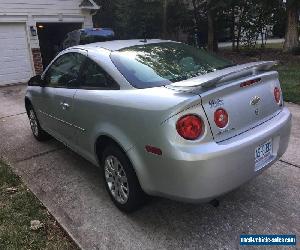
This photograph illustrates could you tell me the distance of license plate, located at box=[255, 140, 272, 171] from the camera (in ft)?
9.93

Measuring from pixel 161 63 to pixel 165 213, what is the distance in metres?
1.47

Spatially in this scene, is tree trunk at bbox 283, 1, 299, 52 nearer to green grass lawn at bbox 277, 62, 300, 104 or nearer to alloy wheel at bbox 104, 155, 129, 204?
green grass lawn at bbox 277, 62, 300, 104

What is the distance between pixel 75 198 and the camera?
3.91 m

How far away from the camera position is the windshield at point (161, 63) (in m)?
3.30

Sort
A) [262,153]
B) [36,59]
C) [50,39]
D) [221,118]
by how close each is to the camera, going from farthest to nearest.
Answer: [50,39] → [36,59] → [262,153] → [221,118]


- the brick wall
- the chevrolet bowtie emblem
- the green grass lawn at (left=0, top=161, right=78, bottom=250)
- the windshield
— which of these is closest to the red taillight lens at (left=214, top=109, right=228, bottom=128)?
the chevrolet bowtie emblem

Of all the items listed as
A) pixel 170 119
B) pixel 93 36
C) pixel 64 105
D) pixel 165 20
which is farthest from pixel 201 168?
pixel 165 20

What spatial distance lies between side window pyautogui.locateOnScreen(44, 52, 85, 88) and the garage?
957cm

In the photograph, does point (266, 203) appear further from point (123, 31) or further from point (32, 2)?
point (123, 31)

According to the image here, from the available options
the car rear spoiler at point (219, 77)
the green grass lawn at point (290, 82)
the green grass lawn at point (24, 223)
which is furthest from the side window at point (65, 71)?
the green grass lawn at point (290, 82)

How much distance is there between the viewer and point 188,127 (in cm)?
272

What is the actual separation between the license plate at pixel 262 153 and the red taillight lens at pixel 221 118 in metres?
0.40

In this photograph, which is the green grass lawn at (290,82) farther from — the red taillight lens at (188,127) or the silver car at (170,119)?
the red taillight lens at (188,127)

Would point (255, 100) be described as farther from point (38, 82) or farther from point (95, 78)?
point (38, 82)
